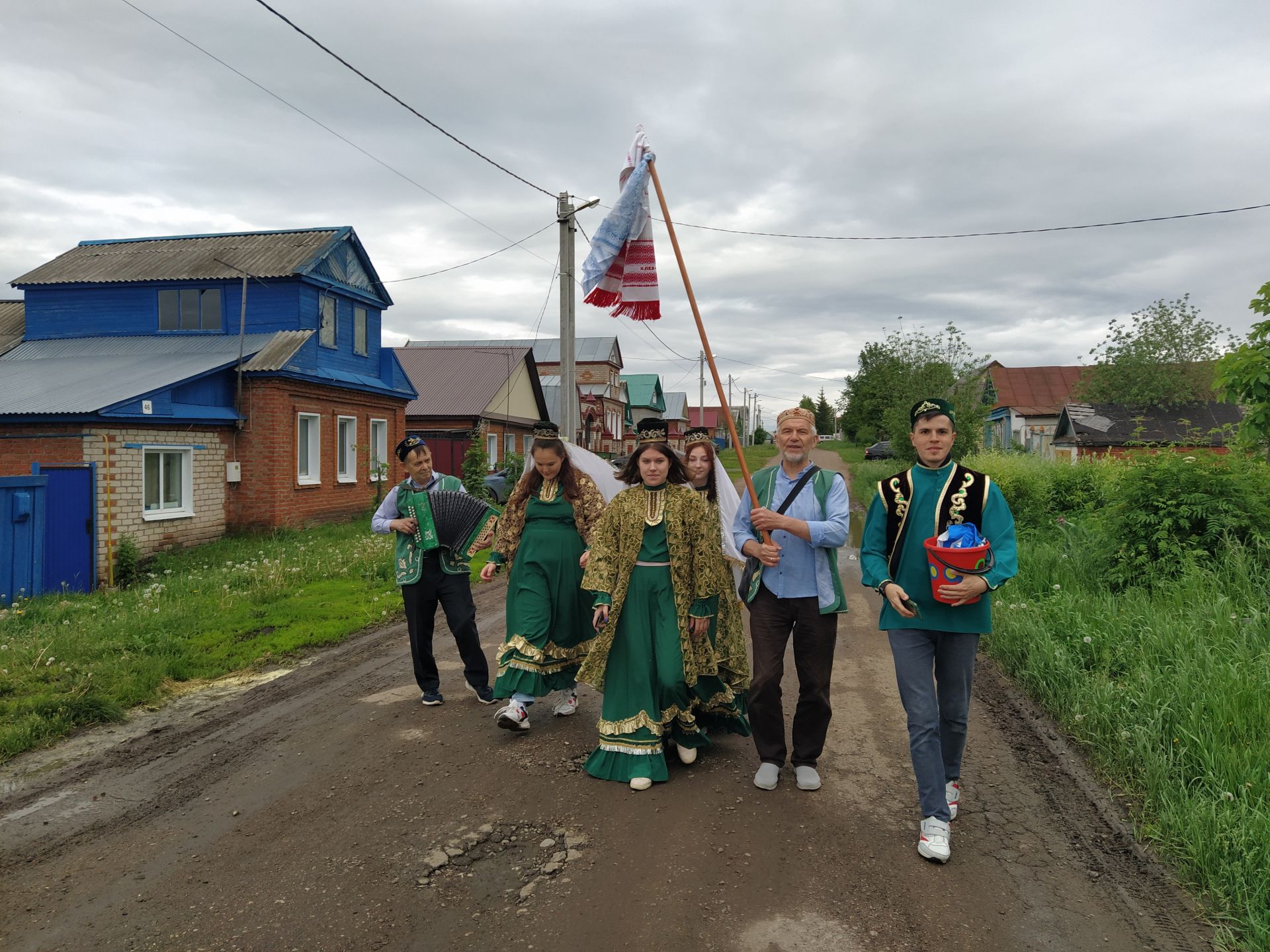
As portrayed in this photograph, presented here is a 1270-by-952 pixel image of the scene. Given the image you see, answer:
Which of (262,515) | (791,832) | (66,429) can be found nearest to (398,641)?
(791,832)

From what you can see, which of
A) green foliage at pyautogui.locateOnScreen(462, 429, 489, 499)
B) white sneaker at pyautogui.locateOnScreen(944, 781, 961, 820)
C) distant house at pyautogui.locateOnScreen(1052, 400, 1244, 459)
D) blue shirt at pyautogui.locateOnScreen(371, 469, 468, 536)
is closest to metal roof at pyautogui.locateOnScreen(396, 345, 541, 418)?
green foliage at pyautogui.locateOnScreen(462, 429, 489, 499)

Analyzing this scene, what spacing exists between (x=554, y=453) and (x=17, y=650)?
5.05 meters

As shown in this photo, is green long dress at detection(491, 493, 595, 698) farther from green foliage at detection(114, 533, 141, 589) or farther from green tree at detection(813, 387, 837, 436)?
green tree at detection(813, 387, 837, 436)

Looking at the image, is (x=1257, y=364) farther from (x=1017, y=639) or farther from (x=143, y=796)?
(x=143, y=796)

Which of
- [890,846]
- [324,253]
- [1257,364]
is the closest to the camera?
[890,846]

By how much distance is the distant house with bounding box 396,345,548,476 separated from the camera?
27.3 meters

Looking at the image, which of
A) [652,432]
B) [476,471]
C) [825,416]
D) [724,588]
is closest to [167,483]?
[476,471]

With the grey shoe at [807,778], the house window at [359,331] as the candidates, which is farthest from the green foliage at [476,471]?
the grey shoe at [807,778]

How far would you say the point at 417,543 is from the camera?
5824 millimetres

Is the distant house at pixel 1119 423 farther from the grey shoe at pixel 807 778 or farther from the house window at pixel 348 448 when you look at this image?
the grey shoe at pixel 807 778

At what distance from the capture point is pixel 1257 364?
796 centimetres

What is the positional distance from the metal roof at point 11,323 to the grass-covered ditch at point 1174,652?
22.2m

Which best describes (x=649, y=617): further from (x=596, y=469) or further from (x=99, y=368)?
(x=99, y=368)

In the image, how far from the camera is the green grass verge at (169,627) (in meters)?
5.77
